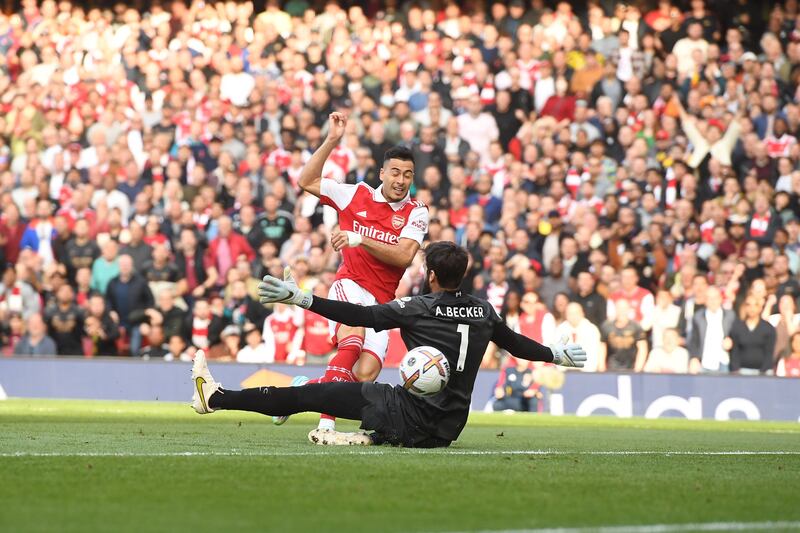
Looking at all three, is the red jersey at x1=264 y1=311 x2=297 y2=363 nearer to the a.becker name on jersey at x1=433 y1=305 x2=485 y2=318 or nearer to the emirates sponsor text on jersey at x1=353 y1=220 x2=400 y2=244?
the emirates sponsor text on jersey at x1=353 y1=220 x2=400 y2=244

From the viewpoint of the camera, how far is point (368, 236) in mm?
11609

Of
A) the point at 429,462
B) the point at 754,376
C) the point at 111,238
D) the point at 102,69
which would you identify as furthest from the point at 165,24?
the point at 429,462

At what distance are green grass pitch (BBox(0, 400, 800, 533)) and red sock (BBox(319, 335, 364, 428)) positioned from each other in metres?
0.62

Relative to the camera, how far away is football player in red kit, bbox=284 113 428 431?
1129 centimetres

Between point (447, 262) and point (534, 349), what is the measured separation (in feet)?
3.61

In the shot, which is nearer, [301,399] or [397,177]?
[301,399]

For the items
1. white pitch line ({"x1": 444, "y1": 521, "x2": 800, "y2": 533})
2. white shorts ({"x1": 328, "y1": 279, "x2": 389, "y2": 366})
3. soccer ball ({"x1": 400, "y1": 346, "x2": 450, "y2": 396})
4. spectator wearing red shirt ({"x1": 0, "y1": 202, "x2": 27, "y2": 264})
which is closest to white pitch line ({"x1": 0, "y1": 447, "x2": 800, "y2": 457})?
soccer ball ({"x1": 400, "y1": 346, "x2": 450, "y2": 396})

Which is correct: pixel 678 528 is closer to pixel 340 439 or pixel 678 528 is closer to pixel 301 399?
pixel 301 399

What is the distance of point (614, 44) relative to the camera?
24.0 m

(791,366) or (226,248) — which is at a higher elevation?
(226,248)

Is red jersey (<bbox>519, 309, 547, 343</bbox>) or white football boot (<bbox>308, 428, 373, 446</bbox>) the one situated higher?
red jersey (<bbox>519, 309, 547, 343</bbox>)

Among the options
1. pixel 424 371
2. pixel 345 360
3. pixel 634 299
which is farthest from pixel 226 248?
pixel 424 371

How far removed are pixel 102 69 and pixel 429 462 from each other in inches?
742

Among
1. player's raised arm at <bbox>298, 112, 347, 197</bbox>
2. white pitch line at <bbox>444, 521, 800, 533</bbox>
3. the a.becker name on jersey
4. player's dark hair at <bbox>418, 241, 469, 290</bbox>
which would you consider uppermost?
player's raised arm at <bbox>298, 112, 347, 197</bbox>
